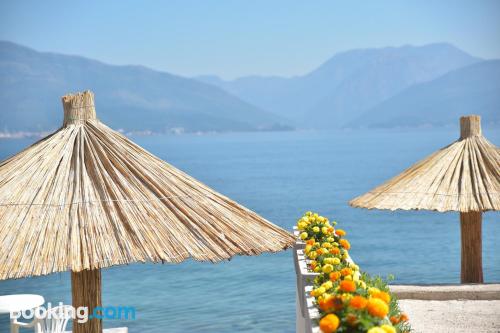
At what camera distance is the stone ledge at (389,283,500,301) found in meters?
7.00

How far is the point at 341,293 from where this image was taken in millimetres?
3570

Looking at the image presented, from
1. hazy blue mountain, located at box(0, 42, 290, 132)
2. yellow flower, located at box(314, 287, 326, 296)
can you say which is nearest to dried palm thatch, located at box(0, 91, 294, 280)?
yellow flower, located at box(314, 287, 326, 296)

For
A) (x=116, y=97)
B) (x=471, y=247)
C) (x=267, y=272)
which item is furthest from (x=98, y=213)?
(x=116, y=97)

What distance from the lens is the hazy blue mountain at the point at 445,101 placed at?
139625 mm

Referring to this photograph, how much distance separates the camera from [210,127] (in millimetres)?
142625

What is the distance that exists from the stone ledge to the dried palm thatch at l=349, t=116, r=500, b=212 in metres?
0.74

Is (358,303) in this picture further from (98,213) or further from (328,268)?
(328,268)

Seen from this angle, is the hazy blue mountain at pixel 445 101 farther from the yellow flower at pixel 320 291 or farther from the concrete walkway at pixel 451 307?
the yellow flower at pixel 320 291

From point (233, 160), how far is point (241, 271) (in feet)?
151

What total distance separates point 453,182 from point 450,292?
3.31ft

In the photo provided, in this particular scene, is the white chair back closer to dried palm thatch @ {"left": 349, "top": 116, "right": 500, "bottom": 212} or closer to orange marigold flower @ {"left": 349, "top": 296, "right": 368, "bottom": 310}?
orange marigold flower @ {"left": 349, "top": 296, "right": 368, "bottom": 310}

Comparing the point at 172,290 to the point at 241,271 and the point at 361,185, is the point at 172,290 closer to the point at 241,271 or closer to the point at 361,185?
the point at 241,271

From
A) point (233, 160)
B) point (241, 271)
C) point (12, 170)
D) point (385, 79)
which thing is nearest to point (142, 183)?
point (12, 170)

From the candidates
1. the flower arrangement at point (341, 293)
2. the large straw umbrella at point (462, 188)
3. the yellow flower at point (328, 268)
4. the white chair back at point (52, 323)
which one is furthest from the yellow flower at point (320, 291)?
the large straw umbrella at point (462, 188)
